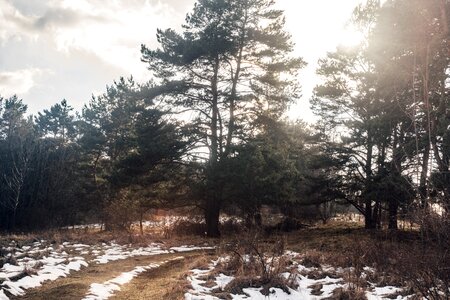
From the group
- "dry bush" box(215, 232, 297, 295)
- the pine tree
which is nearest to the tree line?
the pine tree

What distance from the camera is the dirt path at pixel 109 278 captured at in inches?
306

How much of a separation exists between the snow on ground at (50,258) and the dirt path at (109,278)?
0.28m

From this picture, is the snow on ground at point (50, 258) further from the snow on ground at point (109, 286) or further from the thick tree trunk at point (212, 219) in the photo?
the thick tree trunk at point (212, 219)

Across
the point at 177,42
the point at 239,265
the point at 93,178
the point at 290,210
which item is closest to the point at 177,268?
the point at 239,265

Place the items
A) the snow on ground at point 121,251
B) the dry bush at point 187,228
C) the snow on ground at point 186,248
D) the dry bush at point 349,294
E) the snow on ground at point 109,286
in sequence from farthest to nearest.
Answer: the dry bush at point 187,228 < the snow on ground at point 186,248 < the snow on ground at point 121,251 < the snow on ground at point 109,286 < the dry bush at point 349,294

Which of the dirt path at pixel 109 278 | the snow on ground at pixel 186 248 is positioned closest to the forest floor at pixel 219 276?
the dirt path at pixel 109 278

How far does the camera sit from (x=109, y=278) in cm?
972

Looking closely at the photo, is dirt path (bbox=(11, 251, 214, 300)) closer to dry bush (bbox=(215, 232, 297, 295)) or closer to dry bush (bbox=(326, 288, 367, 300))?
dry bush (bbox=(215, 232, 297, 295))

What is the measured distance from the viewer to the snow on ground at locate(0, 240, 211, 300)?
8258 mm

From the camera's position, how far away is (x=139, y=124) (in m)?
22.0

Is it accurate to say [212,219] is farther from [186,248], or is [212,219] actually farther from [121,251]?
[121,251]

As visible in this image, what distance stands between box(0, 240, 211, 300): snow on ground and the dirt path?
285 millimetres

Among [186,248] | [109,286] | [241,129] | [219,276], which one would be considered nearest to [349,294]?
[219,276]

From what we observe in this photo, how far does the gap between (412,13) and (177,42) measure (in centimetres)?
1365
